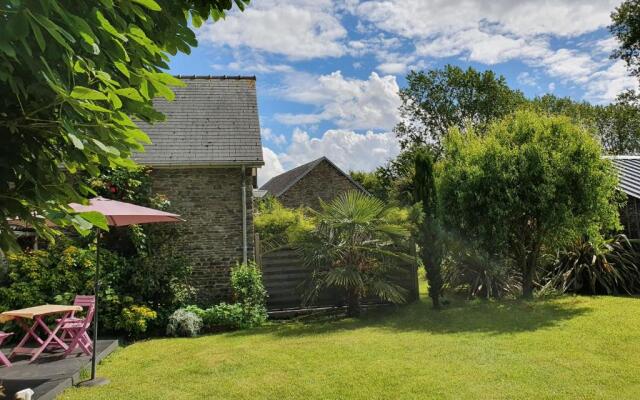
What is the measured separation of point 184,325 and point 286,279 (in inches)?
111

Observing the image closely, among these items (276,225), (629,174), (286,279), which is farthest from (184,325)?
(629,174)

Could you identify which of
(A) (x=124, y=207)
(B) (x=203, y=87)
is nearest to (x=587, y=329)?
(A) (x=124, y=207)

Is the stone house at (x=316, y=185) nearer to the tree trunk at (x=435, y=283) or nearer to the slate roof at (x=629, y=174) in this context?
the slate roof at (x=629, y=174)

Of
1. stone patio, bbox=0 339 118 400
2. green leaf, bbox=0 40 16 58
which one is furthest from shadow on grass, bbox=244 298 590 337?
green leaf, bbox=0 40 16 58

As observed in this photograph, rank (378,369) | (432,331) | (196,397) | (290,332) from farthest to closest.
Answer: (290,332), (432,331), (378,369), (196,397)

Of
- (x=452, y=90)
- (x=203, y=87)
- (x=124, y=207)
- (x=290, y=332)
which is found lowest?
(x=290, y=332)

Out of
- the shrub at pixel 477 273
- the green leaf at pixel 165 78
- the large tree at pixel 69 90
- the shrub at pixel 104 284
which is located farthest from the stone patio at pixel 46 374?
the shrub at pixel 477 273

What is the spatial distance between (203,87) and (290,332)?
30.0 ft

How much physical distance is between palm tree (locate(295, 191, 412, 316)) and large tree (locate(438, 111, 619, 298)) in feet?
6.30

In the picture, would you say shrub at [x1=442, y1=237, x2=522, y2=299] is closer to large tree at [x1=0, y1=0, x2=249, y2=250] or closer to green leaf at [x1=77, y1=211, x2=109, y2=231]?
large tree at [x1=0, y1=0, x2=249, y2=250]

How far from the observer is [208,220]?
12.1m

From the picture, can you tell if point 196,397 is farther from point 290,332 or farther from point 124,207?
point 290,332

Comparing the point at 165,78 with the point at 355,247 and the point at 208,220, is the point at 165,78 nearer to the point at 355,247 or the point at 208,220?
the point at 355,247

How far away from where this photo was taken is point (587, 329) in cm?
826
